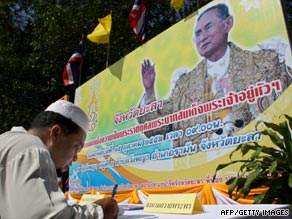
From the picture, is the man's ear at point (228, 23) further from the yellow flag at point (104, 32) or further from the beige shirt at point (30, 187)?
the yellow flag at point (104, 32)

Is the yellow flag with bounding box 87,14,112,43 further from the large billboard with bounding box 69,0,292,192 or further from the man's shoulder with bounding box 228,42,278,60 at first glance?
the man's shoulder with bounding box 228,42,278,60

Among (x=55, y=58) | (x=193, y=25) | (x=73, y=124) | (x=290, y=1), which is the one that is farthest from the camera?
(x=55, y=58)

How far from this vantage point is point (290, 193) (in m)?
2.16

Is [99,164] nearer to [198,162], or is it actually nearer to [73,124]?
[198,162]

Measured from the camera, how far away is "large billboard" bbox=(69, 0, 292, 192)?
3.09 m

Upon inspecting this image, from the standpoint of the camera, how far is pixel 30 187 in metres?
→ 1.02

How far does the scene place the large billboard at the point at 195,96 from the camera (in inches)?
122

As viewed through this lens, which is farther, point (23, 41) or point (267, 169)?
point (23, 41)

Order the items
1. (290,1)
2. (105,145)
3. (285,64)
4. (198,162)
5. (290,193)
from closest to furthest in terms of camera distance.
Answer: (290,193)
(285,64)
(198,162)
(105,145)
(290,1)

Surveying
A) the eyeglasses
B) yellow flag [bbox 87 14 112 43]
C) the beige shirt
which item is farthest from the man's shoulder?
yellow flag [bbox 87 14 112 43]

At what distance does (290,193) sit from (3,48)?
9618 mm

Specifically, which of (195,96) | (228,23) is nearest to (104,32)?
(195,96)

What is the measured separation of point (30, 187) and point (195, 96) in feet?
9.59

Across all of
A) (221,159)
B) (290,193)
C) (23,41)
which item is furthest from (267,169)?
(23,41)
